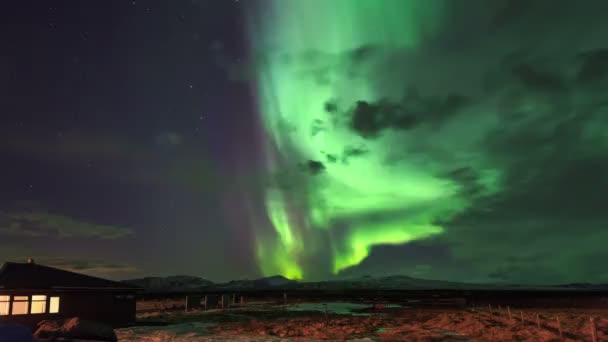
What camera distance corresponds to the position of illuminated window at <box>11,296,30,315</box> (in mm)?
32562

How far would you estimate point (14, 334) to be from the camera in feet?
50.8

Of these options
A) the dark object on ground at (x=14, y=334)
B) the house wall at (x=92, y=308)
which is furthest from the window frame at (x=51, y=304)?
the dark object on ground at (x=14, y=334)

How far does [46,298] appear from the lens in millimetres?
34594

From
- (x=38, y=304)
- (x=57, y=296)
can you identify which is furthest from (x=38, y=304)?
(x=57, y=296)

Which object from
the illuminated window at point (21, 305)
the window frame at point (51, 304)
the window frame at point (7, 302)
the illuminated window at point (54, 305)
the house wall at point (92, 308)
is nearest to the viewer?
the window frame at point (7, 302)

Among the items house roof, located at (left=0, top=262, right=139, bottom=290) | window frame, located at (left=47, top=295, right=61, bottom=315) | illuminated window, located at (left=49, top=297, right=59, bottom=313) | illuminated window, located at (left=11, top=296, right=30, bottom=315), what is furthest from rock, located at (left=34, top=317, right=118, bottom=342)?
illuminated window, located at (left=49, top=297, right=59, bottom=313)

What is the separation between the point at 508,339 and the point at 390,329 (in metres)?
10.6

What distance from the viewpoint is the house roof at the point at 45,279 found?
33.3m

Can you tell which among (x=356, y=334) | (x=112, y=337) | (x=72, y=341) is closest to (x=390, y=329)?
(x=356, y=334)

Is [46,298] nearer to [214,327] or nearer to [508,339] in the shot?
[214,327]

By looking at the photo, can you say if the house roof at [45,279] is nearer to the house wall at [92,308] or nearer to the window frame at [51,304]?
the house wall at [92,308]

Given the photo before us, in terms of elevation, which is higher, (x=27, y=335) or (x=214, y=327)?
(x=27, y=335)

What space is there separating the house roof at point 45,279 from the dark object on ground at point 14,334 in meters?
20.0

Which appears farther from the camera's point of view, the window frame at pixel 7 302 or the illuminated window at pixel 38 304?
the illuminated window at pixel 38 304
